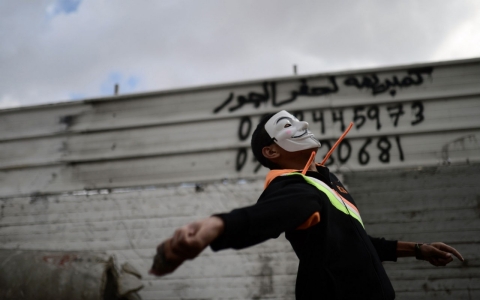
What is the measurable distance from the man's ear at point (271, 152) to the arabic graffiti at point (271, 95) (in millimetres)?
4119

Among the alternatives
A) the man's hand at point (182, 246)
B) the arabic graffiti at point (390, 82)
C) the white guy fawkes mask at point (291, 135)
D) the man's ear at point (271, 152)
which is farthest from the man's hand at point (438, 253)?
the arabic graffiti at point (390, 82)

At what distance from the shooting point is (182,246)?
1.08 m

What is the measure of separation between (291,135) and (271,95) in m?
4.26

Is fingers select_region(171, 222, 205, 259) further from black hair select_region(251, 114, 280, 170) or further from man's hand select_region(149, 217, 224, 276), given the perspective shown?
black hair select_region(251, 114, 280, 170)

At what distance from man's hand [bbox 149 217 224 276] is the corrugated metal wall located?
4.53 meters

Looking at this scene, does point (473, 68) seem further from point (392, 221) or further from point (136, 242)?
point (136, 242)

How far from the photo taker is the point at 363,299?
5.08ft

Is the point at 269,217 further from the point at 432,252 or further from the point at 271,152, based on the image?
the point at 432,252

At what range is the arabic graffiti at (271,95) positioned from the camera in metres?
6.02

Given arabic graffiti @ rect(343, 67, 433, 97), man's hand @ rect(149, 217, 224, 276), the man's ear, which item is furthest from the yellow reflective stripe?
arabic graffiti @ rect(343, 67, 433, 97)

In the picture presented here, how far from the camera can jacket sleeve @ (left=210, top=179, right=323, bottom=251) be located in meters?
1.20

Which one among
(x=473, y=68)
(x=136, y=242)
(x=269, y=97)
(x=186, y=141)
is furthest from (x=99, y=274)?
(x=473, y=68)

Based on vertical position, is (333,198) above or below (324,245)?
above

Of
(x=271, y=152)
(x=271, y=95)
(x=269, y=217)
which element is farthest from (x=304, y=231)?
(x=271, y=95)
